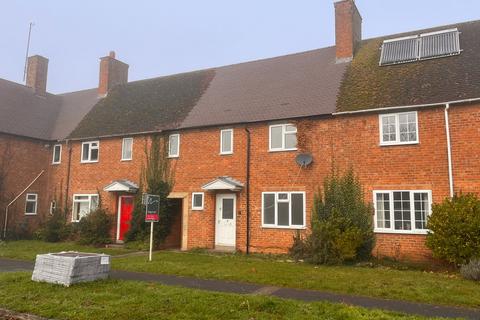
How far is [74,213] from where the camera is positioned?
21719 millimetres

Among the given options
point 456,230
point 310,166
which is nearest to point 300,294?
point 456,230

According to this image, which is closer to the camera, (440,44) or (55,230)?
(440,44)

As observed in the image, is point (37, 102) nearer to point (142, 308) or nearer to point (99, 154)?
point (99, 154)

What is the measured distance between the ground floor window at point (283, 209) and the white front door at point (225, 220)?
4.97 feet

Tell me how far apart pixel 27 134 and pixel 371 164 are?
61.5ft

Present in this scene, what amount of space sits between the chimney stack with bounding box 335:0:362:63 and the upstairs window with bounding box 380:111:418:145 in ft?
17.0

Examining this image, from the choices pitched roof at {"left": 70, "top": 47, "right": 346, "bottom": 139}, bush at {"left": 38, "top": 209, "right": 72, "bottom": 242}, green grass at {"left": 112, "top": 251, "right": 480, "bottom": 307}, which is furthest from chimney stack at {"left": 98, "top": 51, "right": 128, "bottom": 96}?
green grass at {"left": 112, "top": 251, "right": 480, "bottom": 307}

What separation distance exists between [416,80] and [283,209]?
711 cm

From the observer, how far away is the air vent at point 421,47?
16.2 meters

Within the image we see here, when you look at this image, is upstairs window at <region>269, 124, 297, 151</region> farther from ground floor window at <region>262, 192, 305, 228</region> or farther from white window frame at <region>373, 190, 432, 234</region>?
white window frame at <region>373, 190, 432, 234</region>

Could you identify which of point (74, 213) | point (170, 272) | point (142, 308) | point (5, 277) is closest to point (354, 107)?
point (170, 272)

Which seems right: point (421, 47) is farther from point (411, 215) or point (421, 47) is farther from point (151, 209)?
point (151, 209)

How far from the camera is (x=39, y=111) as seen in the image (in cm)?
2558

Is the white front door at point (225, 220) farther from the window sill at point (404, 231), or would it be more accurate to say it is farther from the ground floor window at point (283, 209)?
the window sill at point (404, 231)
